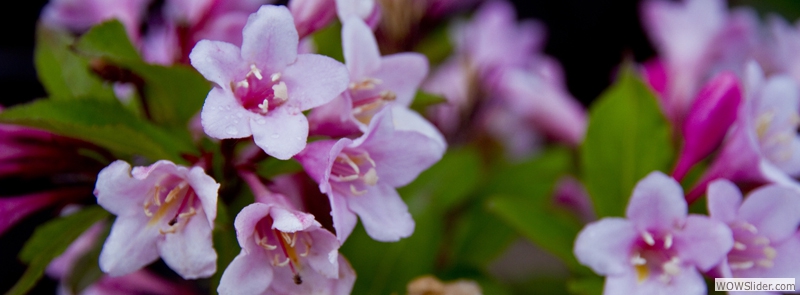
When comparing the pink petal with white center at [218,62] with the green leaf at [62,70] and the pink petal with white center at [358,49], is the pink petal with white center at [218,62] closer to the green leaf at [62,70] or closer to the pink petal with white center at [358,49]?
the pink petal with white center at [358,49]

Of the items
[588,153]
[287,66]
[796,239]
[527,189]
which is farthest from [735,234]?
[287,66]

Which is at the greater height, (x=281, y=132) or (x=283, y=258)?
(x=281, y=132)

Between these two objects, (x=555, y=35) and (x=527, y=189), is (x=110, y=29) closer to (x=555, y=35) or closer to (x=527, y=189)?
(x=527, y=189)

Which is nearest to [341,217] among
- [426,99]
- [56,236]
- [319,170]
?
[319,170]

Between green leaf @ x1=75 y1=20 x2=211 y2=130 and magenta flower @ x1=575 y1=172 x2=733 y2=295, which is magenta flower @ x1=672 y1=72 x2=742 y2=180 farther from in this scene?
green leaf @ x1=75 y1=20 x2=211 y2=130

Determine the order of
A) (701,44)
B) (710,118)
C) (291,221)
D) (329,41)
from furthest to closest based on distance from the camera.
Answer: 1. (701,44)
2. (329,41)
3. (710,118)
4. (291,221)

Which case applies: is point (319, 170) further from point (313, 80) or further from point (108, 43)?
point (108, 43)
